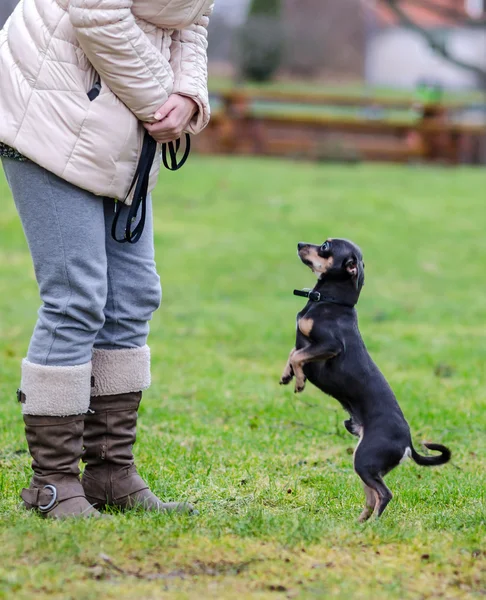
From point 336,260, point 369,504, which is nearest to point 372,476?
point 369,504

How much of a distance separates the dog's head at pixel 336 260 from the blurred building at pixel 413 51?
143ft

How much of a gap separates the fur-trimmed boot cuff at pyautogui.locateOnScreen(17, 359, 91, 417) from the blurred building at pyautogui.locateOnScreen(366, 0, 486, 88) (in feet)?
145

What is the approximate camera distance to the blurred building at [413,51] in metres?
47.0

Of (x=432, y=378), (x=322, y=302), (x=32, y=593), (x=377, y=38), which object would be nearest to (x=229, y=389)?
(x=432, y=378)

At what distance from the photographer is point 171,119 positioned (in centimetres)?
328

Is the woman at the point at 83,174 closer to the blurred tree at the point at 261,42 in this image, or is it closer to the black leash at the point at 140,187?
the black leash at the point at 140,187

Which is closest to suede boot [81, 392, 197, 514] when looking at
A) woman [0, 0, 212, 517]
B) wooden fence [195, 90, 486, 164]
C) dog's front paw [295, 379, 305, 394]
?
woman [0, 0, 212, 517]

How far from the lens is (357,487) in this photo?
413cm

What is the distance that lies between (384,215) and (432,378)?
8185mm

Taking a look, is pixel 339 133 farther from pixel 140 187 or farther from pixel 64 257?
pixel 64 257

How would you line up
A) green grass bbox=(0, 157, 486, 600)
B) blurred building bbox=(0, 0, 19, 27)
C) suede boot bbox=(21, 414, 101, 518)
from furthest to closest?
blurred building bbox=(0, 0, 19, 27), suede boot bbox=(21, 414, 101, 518), green grass bbox=(0, 157, 486, 600)

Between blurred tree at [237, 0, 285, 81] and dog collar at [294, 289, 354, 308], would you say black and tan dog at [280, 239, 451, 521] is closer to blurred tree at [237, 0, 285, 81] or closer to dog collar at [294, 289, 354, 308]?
dog collar at [294, 289, 354, 308]

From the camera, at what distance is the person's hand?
129 inches

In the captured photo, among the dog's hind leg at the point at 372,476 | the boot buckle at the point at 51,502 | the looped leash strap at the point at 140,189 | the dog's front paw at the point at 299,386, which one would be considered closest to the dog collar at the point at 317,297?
the dog's front paw at the point at 299,386
